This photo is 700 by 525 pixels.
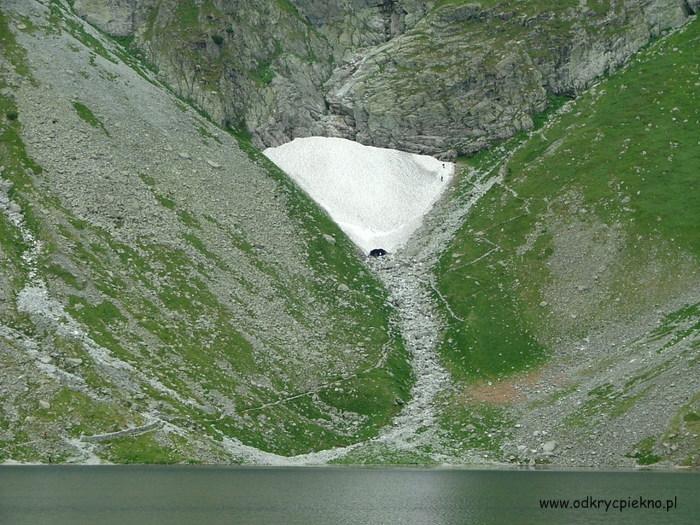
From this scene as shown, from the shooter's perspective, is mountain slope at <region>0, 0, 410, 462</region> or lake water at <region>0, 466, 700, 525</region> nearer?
lake water at <region>0, 466, 700, 525</region>

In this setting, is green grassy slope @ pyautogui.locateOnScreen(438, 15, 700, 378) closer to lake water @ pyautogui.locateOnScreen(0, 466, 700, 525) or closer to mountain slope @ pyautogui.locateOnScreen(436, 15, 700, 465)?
mountain slope @ pyautogui.locateOnScreen(436, 15, 700, 465)

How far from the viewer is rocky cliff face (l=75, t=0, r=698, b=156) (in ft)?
515

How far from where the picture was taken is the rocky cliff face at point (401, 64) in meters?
157

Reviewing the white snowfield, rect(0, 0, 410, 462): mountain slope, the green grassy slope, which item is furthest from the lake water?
the white snowfield

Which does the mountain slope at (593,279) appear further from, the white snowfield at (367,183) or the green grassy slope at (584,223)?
the white snowfield at (367,183)

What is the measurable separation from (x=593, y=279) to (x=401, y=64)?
57.7 metres

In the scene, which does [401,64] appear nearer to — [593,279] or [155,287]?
[593,279]

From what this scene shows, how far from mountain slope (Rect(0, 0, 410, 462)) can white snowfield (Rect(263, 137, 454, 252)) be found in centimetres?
739

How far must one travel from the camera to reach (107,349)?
9712 centimetres

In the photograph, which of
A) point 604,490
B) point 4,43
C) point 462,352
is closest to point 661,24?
point 462,352

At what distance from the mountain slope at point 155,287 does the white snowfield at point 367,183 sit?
7.39 metres

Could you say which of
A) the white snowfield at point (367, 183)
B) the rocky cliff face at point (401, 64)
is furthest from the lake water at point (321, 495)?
the rocky cliff face at point (401, 64)

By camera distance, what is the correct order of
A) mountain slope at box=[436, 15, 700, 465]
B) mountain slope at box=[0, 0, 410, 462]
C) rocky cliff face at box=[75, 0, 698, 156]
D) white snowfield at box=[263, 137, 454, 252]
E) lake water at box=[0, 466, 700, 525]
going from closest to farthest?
lake water at box=[0, 466, 700, 525] → mountain slope at box=[0, 0, 410, 462] → mountain slope at box=[436, 15, 700, 465] → white snowfield at box=[263, 137, 454, 252] → rocky cliff face at box=[75, 0, 698, 156]

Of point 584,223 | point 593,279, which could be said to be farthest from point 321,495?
point 584,223
